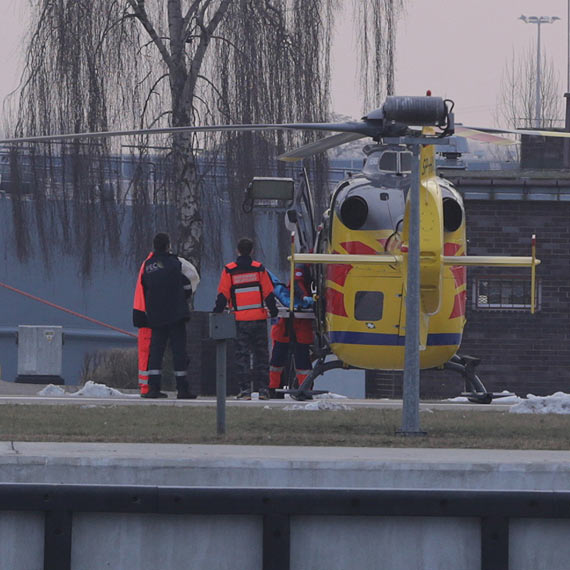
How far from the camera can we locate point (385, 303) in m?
15.5

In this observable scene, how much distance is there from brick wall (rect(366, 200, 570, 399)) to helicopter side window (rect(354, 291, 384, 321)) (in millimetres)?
6589

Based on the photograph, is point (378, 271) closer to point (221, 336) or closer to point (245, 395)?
point (245, 395)

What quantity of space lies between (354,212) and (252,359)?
298 cm

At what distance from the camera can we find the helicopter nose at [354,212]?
1565cm

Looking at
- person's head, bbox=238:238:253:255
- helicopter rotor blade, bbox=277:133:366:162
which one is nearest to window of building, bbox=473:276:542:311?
person's head, bbox=238:238:253:255

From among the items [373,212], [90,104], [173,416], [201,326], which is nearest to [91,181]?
[90,104]

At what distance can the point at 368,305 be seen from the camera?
51.2 feet

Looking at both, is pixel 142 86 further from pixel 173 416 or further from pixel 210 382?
pixel 173 416

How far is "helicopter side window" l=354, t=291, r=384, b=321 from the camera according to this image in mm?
15555

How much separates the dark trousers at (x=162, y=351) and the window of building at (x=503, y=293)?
727 centimetres

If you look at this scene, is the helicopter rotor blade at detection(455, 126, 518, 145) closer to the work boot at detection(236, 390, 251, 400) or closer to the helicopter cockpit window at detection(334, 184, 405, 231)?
the helicopter cockpit window at detection(334, 184, 405, 231)

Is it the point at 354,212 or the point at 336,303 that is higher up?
the point at 354,212

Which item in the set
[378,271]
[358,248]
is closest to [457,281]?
[378,271]

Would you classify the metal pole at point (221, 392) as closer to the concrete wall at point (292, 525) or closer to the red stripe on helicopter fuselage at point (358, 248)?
the concrete wall at point (292, 525)
